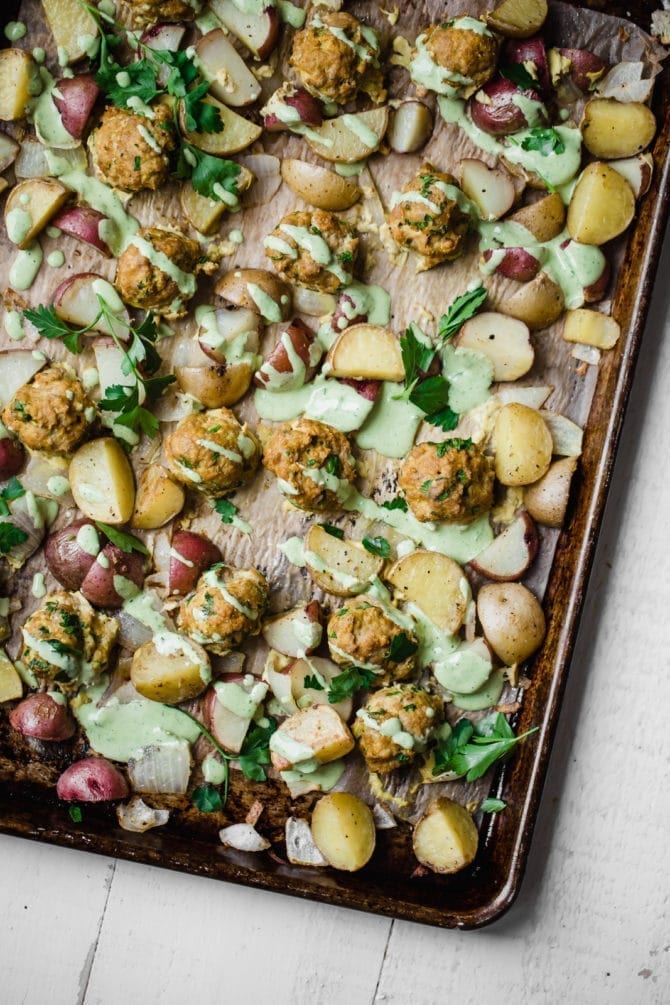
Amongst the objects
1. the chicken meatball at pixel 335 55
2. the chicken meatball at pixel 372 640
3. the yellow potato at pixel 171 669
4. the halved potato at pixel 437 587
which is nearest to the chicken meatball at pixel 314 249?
the chicken meatball at pixel 335 55

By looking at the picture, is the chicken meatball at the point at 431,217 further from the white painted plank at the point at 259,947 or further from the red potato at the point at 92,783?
the white painted plank at the point at 259,947

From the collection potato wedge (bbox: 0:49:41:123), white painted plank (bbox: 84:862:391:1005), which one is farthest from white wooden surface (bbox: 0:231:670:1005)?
potato wedge (bbox: 0:49:41:123)

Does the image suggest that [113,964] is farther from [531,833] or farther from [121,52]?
[121,52]

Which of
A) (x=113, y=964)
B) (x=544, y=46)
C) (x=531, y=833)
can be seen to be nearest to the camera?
(x=531, y=833)

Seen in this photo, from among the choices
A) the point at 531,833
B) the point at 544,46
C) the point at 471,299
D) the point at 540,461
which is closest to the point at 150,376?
the point at 471,299

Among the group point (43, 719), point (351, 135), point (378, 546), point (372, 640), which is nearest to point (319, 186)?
point (351, 135)
